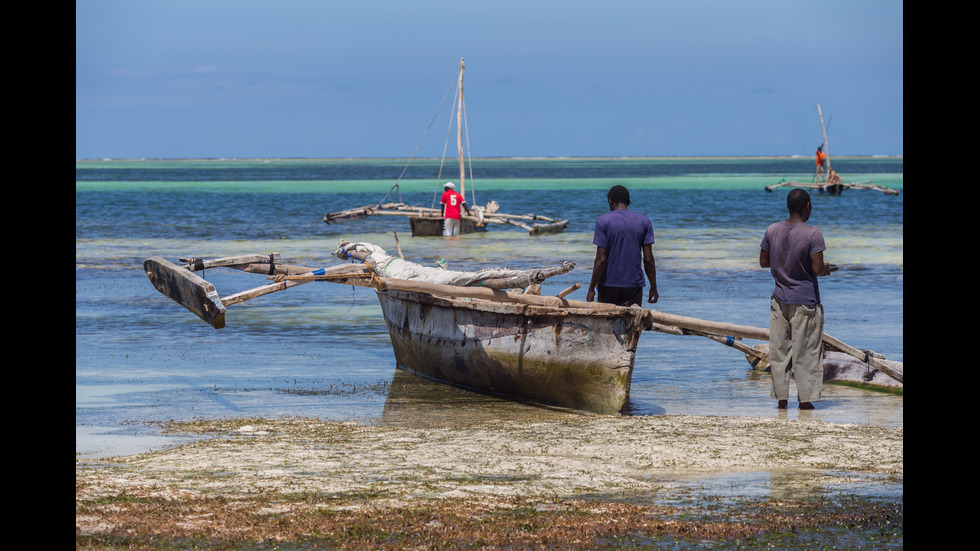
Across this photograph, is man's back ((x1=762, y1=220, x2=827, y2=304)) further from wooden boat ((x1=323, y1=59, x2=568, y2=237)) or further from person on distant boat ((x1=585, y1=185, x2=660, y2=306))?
wooden boat ((x1=323, y1=59, x2=568, y2=237))

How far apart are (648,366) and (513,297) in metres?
2.90

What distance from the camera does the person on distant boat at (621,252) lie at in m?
8.27

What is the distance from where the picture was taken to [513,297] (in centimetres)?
865

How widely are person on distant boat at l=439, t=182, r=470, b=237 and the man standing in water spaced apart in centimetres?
2166

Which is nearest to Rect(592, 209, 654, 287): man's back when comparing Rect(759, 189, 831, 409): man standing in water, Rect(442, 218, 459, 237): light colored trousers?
Rect(759, 189, 831, 409): man standing in water

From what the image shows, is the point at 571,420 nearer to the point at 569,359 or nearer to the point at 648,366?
the point at 569,359

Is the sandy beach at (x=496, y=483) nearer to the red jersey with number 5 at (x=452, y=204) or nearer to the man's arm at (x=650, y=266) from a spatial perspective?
the man's arm at (x=650, y=266)

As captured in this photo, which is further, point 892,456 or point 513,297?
point 513,297

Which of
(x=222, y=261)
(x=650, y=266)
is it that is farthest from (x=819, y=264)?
(x=222, y=261)

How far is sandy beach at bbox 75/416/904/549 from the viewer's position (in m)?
4.84

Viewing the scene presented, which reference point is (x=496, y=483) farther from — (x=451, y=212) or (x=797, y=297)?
(x=451, y=212)

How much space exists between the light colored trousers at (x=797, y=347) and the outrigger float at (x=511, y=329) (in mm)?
736
